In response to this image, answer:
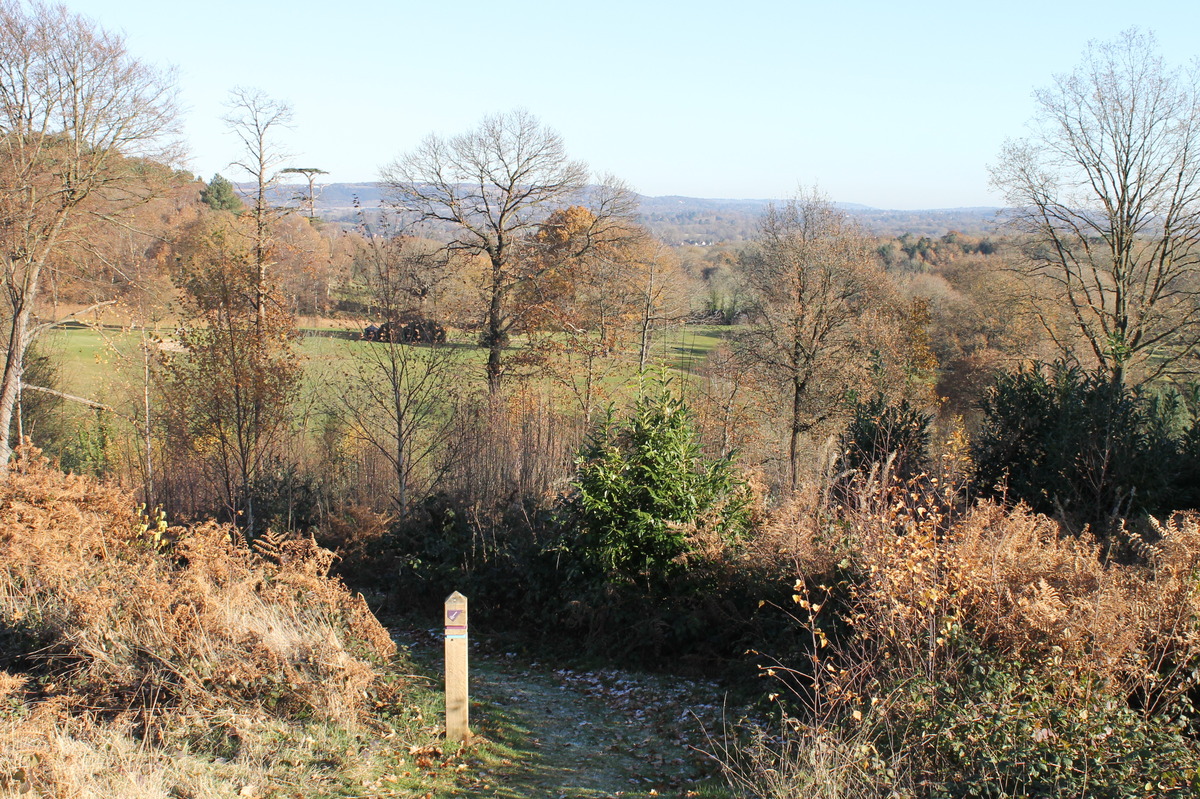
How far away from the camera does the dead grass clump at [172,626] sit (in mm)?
6039

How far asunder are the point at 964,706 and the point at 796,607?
2591 mm

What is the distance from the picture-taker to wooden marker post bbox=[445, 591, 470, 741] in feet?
20.5

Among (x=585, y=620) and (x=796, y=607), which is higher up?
(x=796, y=607)

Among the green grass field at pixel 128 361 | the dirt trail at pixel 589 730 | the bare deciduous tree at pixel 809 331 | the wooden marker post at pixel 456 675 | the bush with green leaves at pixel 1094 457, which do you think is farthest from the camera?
the bare deciduous tree at pixel 809 331

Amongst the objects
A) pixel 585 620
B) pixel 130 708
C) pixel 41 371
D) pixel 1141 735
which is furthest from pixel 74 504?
pixel 41 371

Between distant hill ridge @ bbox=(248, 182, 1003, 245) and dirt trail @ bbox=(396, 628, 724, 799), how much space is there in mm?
10157

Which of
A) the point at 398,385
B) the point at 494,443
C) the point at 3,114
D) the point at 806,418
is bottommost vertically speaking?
the point at 806,418

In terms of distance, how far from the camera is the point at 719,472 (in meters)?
9.16

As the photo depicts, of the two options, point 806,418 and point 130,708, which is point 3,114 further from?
point 806,418

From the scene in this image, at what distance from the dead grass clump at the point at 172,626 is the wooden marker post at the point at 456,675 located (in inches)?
27.2

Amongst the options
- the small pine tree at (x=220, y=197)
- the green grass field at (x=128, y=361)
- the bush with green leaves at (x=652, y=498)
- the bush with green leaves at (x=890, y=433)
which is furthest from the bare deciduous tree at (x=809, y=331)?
the small pine tree at (x=220, y=197)

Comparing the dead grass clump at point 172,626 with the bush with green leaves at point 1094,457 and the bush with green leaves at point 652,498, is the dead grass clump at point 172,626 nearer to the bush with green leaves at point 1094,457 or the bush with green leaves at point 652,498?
the bush with green leaves at point 652,498

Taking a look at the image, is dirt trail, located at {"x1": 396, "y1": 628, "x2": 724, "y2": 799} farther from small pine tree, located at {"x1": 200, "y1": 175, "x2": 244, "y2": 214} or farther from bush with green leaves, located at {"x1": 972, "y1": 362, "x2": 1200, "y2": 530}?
small pine tree, located at {"x1": 200, "y1": 175, "x2": 244, "y2": 214}

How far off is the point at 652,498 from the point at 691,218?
558ft
